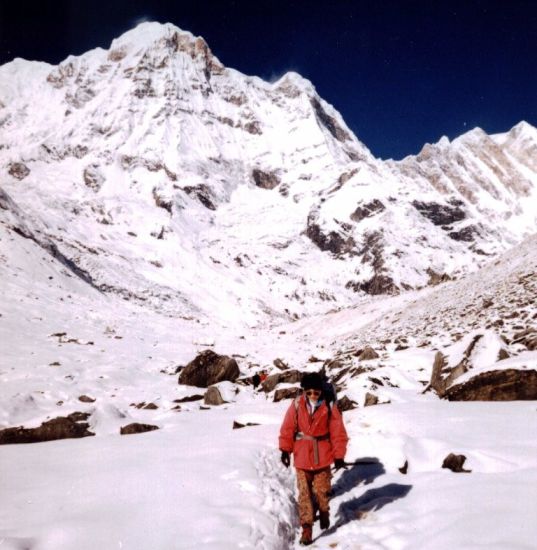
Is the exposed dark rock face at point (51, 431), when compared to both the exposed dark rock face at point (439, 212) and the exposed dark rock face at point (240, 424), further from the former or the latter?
the exposed dark rock face at point (439, 212)

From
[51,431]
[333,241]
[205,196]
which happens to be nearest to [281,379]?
[51,431]

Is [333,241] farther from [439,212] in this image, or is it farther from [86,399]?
[86,399]

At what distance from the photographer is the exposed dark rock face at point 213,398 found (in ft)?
40.0

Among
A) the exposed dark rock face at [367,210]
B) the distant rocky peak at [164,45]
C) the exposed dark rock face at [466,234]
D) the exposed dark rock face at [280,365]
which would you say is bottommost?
the exposed dark rock face at [280,365]

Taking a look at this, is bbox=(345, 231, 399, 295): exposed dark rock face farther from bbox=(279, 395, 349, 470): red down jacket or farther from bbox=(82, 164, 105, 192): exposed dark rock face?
bbox=(279, 395, 349, 470): red down jacket

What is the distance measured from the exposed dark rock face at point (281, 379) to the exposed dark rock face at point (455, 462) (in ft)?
29.0

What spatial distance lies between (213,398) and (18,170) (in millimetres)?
132307

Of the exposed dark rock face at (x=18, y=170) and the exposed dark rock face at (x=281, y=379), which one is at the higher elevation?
the exposed dark rock face at (x=18, y=170)

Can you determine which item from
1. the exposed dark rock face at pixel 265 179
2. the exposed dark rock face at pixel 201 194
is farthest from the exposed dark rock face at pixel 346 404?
the exposed dark rock face at pixel 265 179

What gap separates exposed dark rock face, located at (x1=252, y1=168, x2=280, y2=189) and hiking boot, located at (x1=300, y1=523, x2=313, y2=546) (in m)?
150

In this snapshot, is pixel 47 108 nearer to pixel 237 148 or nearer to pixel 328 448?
pixel 237 148

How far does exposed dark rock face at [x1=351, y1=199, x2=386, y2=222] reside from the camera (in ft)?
396

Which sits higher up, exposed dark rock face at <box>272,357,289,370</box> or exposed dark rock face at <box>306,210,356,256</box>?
exposed dark rock face at <box>306,210,356,256</box>

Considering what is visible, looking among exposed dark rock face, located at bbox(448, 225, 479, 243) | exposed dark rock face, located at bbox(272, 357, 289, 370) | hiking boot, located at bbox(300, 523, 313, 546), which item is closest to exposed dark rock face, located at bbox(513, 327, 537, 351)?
hiking boot, located at bbox(300, 523, 313, 546)
